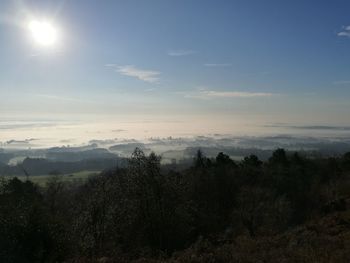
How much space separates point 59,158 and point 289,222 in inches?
6077

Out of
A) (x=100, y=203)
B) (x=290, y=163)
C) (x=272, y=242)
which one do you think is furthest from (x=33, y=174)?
(x=272, y=242)

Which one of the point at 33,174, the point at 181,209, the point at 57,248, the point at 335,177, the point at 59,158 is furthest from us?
the point at 59,158

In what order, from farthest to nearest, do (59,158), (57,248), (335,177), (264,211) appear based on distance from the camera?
(59,158) < (335,177) < (264,211) < (57,248)

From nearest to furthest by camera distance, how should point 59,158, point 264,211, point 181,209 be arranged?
1. point 181,209
2. point 264,211
3. point 59,158

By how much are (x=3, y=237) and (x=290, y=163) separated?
183 ft

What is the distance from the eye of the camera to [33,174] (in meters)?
140

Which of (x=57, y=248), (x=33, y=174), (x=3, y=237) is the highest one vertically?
(x=3, y=237)

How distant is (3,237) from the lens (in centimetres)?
1741

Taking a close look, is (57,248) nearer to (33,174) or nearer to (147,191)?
(147,191)

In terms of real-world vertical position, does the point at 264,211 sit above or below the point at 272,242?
below

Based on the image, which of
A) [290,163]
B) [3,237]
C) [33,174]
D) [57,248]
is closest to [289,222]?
[290,163]

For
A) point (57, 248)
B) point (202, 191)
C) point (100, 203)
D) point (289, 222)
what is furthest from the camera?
point (202, 191)

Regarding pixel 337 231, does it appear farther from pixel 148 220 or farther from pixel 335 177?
pixel 335 177

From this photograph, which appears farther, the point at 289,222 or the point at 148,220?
the point at 289,222
